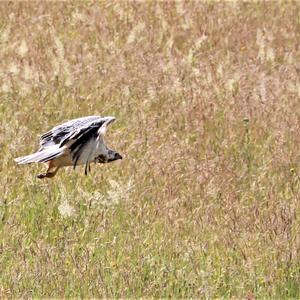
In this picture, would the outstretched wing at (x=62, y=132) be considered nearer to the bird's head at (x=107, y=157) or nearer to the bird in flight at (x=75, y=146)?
the bird in flight at (x=75, y=146)

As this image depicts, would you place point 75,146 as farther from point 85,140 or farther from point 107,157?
point 107,157

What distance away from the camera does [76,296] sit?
5.32 meters

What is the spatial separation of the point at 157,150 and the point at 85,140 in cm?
135

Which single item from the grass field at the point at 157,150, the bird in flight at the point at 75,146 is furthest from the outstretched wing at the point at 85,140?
the grass field at the point at 157,150

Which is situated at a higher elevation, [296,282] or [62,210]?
[62,210]

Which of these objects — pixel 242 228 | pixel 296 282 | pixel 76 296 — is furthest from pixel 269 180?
pixel 76 296

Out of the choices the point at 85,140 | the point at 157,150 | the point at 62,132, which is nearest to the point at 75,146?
the point at 85,140

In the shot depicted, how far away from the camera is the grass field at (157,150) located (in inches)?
220

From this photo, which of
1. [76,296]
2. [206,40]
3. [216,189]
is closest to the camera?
[76,296]

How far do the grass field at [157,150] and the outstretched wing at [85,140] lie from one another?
0.27 metres

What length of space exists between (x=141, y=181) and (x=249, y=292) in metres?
1.40

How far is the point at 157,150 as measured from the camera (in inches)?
278

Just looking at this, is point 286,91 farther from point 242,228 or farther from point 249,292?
point 249,292

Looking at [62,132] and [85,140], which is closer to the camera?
[85,140]
